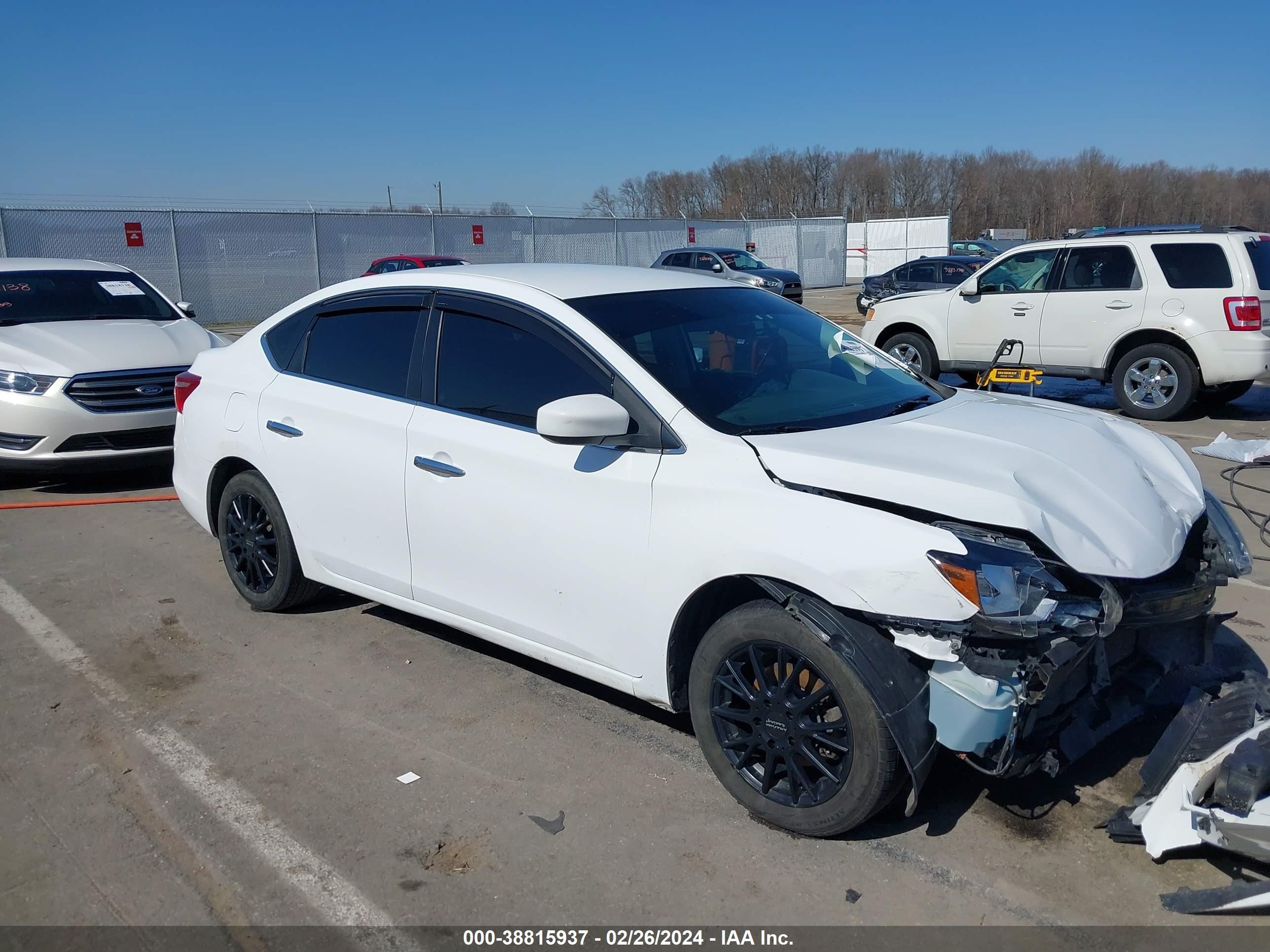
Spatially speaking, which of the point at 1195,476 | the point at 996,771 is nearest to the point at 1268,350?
the point at 1195,476

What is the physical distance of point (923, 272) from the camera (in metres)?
21.5

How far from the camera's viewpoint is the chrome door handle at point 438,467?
3.91 m

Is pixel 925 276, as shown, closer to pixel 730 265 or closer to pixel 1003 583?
pixel 730 265

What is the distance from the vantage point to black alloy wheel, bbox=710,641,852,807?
3.02 metres

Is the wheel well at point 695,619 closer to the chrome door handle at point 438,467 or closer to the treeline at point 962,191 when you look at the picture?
the chrome door handle at point 438,467

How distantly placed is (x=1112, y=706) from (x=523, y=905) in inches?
79.7

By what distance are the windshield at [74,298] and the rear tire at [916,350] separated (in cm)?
813

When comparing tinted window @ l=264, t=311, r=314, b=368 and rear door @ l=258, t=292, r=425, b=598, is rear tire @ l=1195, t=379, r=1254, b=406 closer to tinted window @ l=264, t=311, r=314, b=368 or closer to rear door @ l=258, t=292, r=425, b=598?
rear door @ l=258, t=292, r=425, b=598

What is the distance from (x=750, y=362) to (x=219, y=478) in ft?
9.89

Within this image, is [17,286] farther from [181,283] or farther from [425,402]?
[181,283]

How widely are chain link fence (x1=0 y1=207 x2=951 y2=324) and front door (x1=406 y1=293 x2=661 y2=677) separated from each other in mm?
15508

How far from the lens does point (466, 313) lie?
13.6ft

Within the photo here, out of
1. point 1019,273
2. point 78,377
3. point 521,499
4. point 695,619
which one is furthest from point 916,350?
point 695,619

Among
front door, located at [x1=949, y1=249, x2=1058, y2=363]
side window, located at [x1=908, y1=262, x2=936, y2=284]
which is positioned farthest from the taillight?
side window, located at [x1=908, y1=262, x2=936, y2=284]
